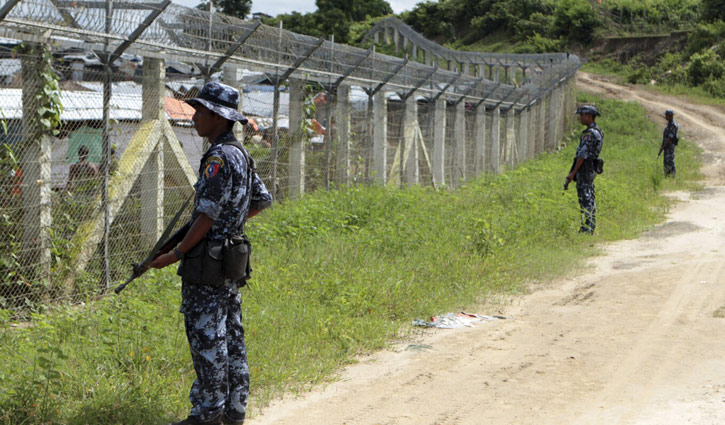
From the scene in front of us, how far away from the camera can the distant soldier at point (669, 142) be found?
17.6m

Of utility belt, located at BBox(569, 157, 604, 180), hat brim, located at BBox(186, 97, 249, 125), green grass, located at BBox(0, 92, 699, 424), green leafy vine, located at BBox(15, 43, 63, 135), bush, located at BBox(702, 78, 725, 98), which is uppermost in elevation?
bush, located at BBox(702, 78, 725, 98)

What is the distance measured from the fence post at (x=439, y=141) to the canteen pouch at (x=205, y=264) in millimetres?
11779

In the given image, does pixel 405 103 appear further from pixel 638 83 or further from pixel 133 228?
pixel 638 83

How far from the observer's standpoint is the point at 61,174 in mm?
6961

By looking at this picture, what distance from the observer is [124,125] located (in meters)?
7.39

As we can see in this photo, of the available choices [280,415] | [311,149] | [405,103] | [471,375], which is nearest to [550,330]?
[471,375]

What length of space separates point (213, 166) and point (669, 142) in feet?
52.7

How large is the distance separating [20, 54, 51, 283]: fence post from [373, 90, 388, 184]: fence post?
7.00 m

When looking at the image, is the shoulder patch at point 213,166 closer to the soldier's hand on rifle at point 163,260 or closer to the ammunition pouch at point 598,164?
the soldier's hand on rifle at point 163,260

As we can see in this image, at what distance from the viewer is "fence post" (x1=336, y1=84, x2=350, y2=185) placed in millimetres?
11336

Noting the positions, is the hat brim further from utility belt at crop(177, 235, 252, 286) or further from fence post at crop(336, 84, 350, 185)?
fence post at crop(336, 84, 350, 185)

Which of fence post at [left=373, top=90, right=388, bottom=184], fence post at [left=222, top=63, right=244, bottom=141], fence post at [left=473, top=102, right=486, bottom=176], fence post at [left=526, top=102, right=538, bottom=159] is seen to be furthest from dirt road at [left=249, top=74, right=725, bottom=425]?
fence post at [left=526, top=102, right=538, bottom=159]

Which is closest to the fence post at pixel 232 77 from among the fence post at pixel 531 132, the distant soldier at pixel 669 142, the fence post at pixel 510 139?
the distant soldier at pixel 669 142

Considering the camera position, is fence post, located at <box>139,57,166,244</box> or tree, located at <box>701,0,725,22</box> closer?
fence post, located at <box>139,57,166,244</box>
